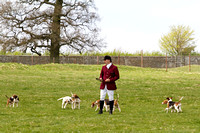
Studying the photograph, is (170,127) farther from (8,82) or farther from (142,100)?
(8,82)

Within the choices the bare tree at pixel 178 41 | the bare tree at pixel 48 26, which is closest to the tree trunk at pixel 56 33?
the bare tree at pixel 48 26

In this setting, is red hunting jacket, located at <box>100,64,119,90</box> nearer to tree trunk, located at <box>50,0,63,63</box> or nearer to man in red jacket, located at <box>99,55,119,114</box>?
man in red jacket, located at <box>99,55,119,114</box>

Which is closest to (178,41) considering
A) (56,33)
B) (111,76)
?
(56,33)

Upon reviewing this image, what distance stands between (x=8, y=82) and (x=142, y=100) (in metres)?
13.8

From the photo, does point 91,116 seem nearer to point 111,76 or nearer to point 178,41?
point 111,76

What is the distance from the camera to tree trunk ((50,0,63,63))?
5453 centimetres

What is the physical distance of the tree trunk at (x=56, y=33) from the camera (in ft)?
179

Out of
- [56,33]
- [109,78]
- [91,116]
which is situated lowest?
[91,116]

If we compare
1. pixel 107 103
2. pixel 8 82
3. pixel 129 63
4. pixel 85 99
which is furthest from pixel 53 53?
pixel 107 103

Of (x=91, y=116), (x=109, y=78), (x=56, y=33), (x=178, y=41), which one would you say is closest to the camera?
(x=91, y=116)

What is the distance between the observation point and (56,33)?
2156 inches

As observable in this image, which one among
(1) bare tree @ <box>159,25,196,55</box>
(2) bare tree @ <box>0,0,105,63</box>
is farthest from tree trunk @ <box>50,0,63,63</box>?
(1) bare tree @ <box>159,25,196,55</box>

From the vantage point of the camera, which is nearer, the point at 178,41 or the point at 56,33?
the point at 56,33

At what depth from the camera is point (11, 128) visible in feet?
34.2
